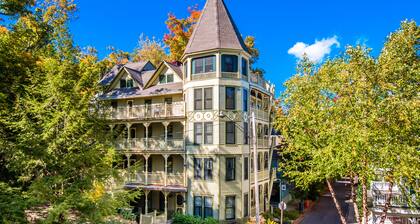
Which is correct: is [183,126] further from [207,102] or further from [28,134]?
[28,134]

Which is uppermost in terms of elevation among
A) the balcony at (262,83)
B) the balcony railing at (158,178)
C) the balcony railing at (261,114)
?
the balcony at (262,83)

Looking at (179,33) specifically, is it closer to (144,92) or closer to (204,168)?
(144,92)

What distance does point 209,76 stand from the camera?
23.4 m

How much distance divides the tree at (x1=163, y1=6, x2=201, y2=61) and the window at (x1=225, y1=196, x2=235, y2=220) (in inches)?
751

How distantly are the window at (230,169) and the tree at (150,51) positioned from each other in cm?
2589

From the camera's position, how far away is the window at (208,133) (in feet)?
76.0

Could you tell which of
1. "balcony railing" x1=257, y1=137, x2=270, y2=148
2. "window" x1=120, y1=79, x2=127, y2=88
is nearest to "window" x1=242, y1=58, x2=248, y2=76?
"balcony railing" x1=257, y1=137, x2=270, y2=148

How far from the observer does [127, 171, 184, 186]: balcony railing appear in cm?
2398

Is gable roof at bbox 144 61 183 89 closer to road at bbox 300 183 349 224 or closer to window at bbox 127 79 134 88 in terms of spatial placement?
window at bbox 127 79 134 88

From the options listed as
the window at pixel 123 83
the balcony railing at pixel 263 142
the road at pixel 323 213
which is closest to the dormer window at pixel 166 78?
the window at pixel 123 83

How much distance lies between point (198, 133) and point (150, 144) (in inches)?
188

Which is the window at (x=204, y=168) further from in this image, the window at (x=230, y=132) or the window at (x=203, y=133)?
the window at (x=230, y=132)

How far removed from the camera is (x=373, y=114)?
11.3m

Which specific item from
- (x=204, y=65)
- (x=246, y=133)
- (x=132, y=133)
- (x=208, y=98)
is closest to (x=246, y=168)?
(x=246, y=133)
